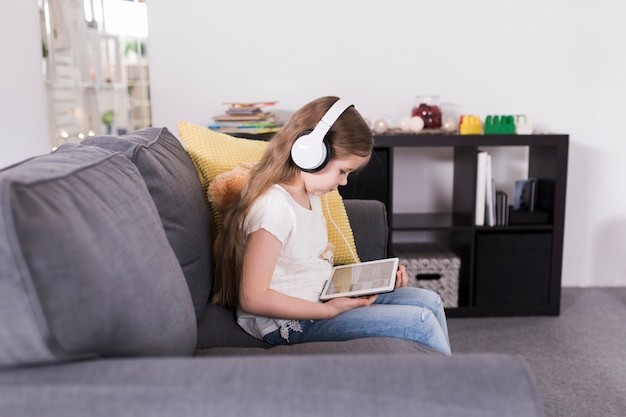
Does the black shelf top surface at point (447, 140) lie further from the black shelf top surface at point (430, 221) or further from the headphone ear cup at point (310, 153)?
the headphone ear cup at point (310, 153)

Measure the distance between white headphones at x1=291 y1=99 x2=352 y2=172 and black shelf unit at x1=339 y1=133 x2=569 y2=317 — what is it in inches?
51.9

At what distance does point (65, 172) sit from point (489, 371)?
0.62 metres

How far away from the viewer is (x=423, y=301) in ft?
5.51

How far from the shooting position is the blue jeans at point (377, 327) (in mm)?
1468

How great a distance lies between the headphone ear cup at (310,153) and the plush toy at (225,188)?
0.26 meters

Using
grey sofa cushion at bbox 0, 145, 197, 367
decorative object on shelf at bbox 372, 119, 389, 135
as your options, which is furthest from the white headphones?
decorative object on shelf at bbox 372, 119, 389, 135

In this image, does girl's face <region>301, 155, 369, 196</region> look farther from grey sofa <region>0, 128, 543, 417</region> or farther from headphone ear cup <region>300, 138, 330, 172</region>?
grey sofa <region>0, 128, 543, 417</region>

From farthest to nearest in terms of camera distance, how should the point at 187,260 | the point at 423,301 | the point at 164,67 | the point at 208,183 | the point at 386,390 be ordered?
1. the point at 164,67
2. the point at 208,183
3. the point at 423,301
4. the point at 187,260
5. the point at 386,390

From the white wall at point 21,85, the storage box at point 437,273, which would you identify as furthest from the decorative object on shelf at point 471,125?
the white wall at point 21,85

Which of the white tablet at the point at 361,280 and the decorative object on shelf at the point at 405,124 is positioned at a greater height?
the decorative object on shelf at the point at 405,124

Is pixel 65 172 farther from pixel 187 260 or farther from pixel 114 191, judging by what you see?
pixel 187 260

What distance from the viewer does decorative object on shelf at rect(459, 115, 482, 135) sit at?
2914 mm

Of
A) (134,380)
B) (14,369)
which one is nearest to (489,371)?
(134,380)

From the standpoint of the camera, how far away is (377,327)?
58.2 inches
